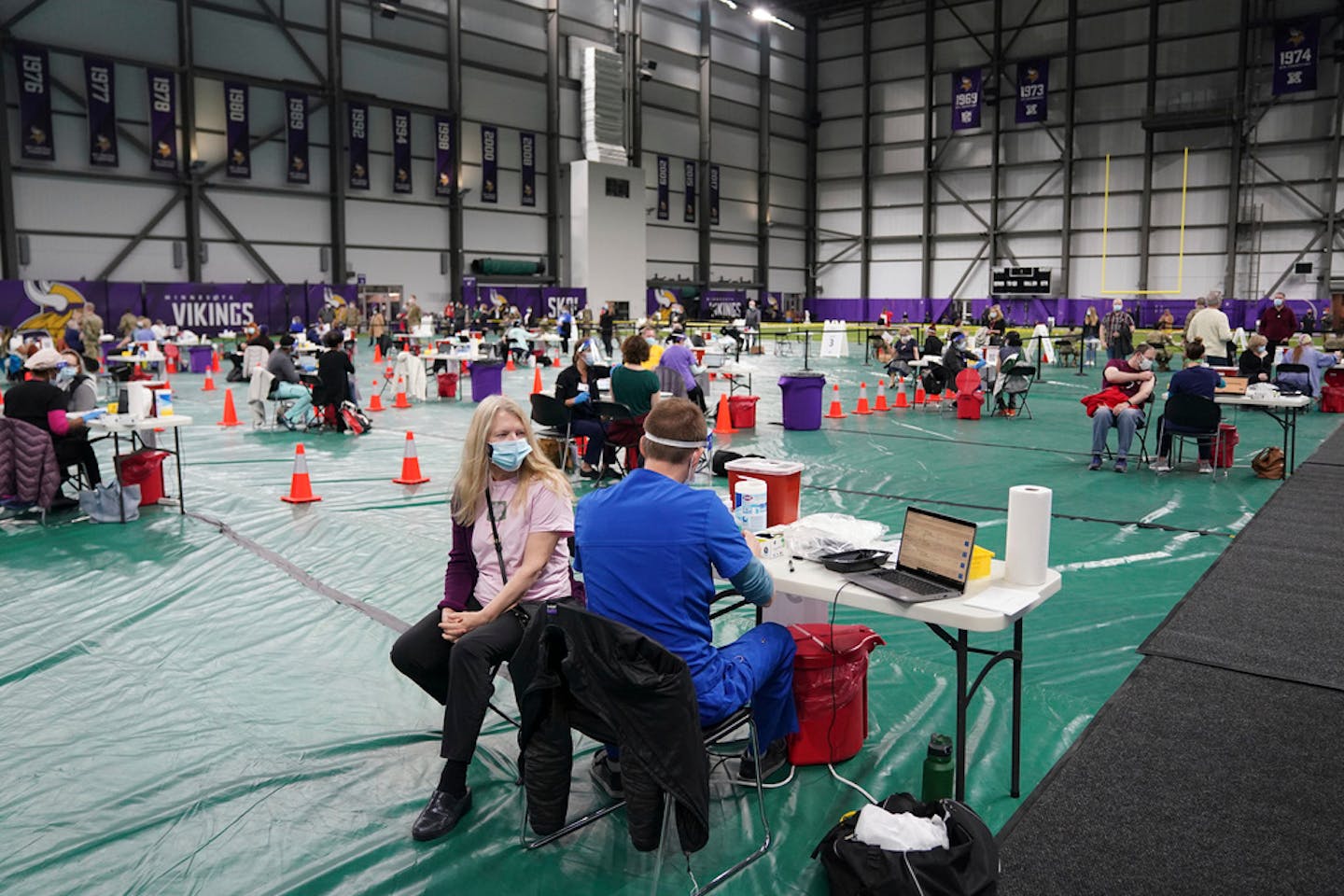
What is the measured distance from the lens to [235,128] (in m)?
27.7

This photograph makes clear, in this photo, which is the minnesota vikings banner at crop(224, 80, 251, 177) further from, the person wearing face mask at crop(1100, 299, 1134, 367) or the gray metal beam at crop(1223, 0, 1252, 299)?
the gray metal beam at crop(1223, 0, 1252, 299)

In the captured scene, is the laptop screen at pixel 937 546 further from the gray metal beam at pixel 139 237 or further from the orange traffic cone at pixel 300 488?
the gray metal beam at pixel 139 237

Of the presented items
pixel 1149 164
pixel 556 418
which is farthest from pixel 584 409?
pixel 1149 164

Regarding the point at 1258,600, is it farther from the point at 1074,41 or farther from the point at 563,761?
the point at 1074,41

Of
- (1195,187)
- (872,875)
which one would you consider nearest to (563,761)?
(872,875)

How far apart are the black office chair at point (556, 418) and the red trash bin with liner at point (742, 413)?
3.46 metres

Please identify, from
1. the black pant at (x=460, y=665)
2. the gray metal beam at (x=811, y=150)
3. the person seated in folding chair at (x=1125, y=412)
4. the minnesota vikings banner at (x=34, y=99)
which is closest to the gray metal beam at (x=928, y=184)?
the gray metal beam at (x=811, y=150)

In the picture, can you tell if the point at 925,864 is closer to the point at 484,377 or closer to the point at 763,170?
the point at 484,377

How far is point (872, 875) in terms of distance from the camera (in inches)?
112

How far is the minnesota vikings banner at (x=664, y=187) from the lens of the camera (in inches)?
1537

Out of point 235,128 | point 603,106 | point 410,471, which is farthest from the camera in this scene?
point 603,106

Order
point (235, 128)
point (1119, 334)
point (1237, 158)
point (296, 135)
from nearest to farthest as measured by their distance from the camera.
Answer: point (1119, 334) → point (235, 128) → point (296, 135) → point (1237, 158)

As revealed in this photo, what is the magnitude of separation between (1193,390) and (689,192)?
3223cm

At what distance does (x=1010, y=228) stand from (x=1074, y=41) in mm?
6490
